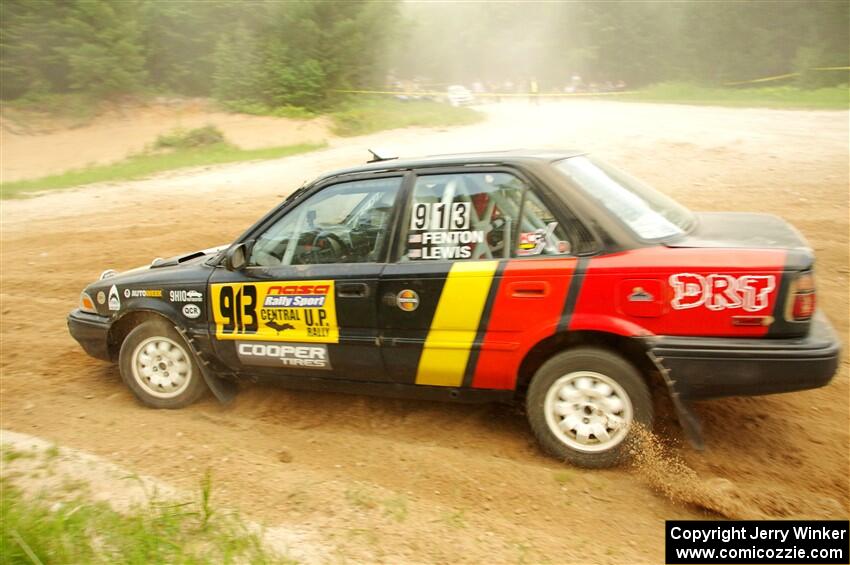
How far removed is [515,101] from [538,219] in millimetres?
35335

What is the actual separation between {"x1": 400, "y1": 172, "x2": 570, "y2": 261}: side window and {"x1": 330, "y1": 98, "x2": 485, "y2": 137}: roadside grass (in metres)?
18.6

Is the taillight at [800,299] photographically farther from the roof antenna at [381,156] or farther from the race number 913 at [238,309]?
the race number 913 at [238,309]

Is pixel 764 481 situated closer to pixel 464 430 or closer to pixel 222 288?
pixel 464 430

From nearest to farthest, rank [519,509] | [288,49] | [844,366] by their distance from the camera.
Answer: [519,509]
[844,366]
[288,49]

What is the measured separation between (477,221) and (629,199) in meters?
Answer: 0.87

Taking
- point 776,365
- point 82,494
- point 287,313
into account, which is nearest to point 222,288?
point 287,313

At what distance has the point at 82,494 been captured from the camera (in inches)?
148

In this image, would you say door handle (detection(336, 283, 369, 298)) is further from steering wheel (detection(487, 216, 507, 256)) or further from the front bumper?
the front bumper

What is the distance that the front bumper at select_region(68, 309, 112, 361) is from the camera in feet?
16.7

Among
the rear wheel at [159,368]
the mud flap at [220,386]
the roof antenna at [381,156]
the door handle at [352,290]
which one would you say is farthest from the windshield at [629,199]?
the rear wheel at [159,368]

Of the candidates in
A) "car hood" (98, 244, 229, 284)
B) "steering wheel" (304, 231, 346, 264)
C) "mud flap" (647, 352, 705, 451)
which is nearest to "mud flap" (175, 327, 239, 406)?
"car hood" (98, 244, 229, 284)

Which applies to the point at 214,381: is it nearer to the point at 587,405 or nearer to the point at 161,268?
the point at 161,268

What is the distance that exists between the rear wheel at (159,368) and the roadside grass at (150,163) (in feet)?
35.4

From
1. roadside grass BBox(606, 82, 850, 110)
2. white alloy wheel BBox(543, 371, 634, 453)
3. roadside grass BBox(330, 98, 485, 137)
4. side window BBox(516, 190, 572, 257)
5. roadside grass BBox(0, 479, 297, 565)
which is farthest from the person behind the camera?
roadside grass BBox(330, 98, 485, 137)
